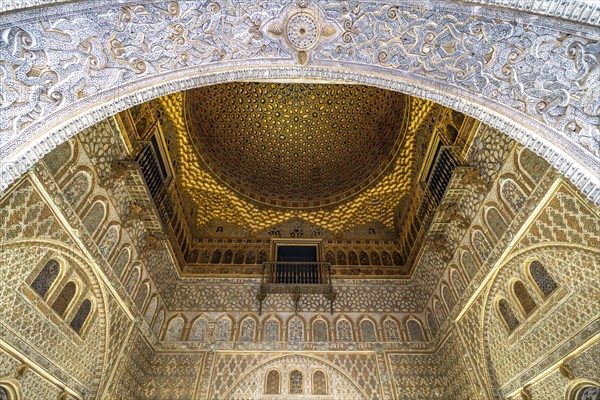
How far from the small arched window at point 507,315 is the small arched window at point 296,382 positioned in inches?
163

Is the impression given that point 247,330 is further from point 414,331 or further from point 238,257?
point 414,331

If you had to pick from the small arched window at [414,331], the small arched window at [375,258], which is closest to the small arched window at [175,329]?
the small arched window at [375,258]

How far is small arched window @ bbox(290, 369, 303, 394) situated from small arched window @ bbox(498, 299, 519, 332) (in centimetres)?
414

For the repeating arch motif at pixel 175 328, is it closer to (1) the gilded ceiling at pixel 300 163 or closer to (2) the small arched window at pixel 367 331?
(1) the gilded ceiling at pixel 300 163

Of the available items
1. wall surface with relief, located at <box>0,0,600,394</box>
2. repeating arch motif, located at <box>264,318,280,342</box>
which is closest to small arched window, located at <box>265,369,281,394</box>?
wall surface with relief, located at <box>0,0,600,394</box>

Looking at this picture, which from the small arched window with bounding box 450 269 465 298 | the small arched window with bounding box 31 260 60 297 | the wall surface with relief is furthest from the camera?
the small arched window with bounding box 450 269 465 298

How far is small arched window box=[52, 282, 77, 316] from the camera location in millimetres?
4648

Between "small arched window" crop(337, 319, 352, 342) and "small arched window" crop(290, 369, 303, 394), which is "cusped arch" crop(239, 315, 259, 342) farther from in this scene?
"small arched window" crop(337, 319, 352, 342)

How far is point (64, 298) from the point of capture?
4770 mm

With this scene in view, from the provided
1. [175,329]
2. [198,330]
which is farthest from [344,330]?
[175,329]

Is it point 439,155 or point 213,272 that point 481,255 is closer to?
point 439,155

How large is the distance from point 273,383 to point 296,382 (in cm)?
49

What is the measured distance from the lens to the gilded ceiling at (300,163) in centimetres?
841

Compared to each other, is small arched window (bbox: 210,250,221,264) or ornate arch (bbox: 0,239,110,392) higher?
small arched window (bbox: 210,250,221,264)
